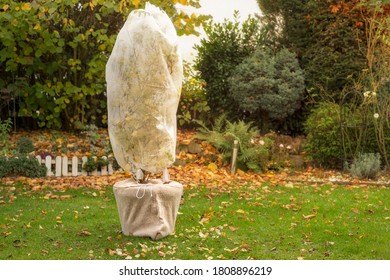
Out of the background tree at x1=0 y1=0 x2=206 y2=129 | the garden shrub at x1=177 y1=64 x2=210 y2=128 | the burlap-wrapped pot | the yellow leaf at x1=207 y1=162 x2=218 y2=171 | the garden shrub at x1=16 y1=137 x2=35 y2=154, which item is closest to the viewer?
the burlap-wrapped pot

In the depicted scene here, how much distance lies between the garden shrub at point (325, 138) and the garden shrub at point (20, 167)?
4.41 metres

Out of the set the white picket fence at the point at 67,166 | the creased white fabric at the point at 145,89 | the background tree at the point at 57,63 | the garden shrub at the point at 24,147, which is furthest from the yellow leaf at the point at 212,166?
the creased white fabric at the point at 145,89

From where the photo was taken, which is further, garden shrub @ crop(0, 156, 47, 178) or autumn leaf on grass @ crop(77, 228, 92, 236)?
garden shrub @ crop(0, 156, 47, 178)

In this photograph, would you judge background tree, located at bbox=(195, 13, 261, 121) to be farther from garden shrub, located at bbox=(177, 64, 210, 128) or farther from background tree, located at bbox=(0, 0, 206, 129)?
background tree, located at bbox=(0, 0, 206, 129)

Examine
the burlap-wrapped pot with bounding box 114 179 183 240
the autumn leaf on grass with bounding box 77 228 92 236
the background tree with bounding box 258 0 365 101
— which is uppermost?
the background tree with bounding box 258 0 365 101

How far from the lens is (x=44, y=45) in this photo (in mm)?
10664

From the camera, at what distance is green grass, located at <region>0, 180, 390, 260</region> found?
17.9 feet

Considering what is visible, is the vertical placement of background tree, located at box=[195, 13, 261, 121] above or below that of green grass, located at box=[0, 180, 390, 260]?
above

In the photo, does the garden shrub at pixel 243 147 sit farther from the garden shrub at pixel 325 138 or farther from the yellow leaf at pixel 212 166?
the garden shrub at pixel 325 138

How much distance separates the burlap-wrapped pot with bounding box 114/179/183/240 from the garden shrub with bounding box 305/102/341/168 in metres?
5.14

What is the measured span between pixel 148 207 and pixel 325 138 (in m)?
5.51

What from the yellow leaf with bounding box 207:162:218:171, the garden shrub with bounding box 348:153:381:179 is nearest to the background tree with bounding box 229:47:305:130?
the yellow leaf with bounding box 207:162:218:171

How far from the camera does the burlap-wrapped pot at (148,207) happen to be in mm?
5574

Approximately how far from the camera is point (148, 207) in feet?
18.4
